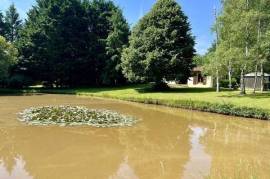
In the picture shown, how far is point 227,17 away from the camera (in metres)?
36.1

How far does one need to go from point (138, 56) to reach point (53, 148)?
107 feet

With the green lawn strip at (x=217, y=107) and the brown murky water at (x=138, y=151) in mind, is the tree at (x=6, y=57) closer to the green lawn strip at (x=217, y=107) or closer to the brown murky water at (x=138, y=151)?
the green lawn strip at (x=217, y=107)

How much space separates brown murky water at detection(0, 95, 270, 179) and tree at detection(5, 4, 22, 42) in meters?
60.6

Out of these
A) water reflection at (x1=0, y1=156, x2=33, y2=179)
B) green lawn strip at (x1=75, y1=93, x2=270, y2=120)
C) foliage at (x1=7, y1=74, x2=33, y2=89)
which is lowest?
water reflection at (x1=0, y1=156, x2=33, y2=179)

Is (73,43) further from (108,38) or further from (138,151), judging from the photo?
(138,151)

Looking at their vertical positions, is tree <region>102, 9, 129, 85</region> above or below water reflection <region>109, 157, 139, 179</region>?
above

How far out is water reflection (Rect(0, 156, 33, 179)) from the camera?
11.5m

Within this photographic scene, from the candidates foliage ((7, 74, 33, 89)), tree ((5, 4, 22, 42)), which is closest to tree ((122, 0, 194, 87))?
foliage ((7, 74, 33, 89))

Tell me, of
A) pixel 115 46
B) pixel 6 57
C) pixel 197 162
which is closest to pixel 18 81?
pixel 6 57

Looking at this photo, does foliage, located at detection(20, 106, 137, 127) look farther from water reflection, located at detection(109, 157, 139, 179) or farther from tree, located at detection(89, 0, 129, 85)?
tree, located at detection(89, 0, 129, 85)

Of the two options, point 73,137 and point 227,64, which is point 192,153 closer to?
point 73,137

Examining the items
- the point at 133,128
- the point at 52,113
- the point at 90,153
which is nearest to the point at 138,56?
the point at 52,113

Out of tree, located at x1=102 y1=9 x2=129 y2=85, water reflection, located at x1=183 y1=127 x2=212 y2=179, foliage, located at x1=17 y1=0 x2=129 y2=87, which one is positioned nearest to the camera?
water reflection, located at x1=183 y1=127 x2=212 y2=179

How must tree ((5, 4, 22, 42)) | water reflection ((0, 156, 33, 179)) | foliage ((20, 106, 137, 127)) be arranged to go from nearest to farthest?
water reflection ((0, 156, 33, 179)) → foliage ((20, 106, 137, 127)) → tree ((5, 4, 22, 42))
